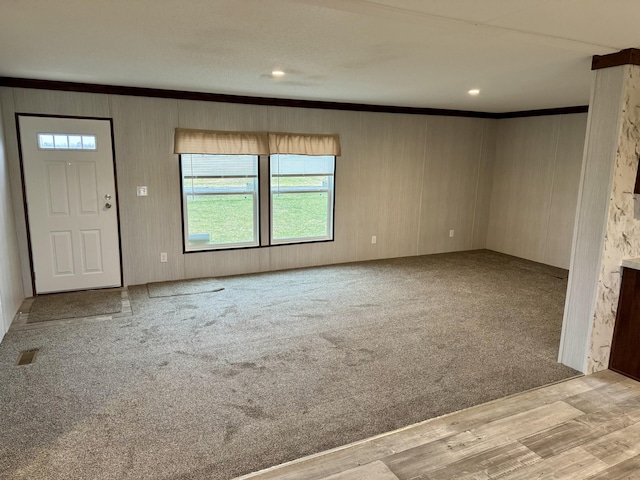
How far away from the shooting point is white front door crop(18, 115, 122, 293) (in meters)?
4.62

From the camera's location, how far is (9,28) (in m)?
2.62

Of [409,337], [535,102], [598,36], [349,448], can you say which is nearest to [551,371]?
[409,337]

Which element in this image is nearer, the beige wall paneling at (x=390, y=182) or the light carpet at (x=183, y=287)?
the light carpet at (x=183, y=287)

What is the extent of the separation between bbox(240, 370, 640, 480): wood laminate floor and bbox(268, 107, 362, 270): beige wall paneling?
3725 millimetres

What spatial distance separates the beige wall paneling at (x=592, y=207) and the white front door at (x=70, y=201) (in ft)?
15.3

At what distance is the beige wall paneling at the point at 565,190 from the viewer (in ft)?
19.7

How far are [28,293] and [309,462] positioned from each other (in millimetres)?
4064

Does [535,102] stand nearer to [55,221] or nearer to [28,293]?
[55,221]

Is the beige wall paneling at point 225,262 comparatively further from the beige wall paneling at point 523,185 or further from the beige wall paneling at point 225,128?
the beige wall paneling at point 523,185

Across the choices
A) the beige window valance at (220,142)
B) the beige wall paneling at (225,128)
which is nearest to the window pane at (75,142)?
the beige window valance at (220,142)

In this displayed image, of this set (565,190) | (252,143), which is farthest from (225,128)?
(565,190)

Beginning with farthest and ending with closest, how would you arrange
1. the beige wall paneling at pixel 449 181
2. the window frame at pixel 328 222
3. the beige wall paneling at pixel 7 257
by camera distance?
the beige wall paneling at pixel 449 181, the window frame at pixel 328 222, the beige wall paneling at pixel 7 257

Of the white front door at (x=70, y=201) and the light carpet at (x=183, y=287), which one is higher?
the white front door at (x=70, y=201)

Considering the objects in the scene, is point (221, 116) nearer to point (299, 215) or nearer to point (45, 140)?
point (299, 215)
